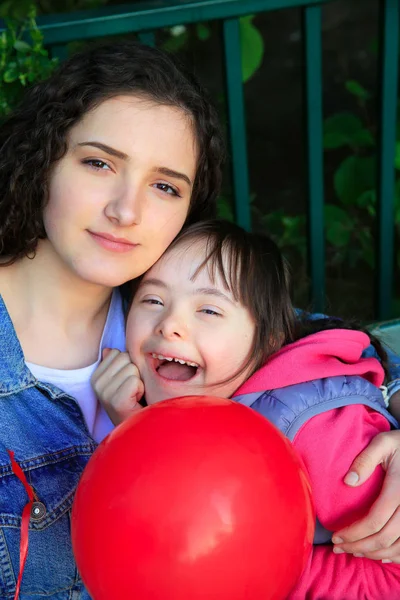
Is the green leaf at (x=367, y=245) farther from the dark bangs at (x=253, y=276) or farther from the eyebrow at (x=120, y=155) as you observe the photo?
the eyebrow at (x=120, y=155)

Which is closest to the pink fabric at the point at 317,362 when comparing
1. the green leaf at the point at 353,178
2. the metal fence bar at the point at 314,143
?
the metal fence bar at the point at 314,143

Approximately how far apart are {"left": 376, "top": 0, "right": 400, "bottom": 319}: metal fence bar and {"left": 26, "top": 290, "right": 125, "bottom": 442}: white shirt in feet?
4.11

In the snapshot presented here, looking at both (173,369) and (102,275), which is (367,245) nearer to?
(173,369)

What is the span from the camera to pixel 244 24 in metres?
2.78

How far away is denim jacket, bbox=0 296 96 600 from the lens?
1589mm

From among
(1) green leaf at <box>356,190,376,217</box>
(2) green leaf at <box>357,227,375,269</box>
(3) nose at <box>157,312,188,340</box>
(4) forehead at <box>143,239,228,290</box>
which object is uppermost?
(4) forehead at <box>143,239,228,290</box>

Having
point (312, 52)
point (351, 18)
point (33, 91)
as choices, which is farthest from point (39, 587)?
point (351, 18)

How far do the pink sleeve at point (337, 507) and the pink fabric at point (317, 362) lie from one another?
0.12 m

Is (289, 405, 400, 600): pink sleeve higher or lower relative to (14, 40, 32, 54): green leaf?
lower

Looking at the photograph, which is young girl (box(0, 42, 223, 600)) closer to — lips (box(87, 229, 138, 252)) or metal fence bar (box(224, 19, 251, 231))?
lips (box(87, 229, 138, 252))

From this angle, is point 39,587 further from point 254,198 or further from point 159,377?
point 254,198

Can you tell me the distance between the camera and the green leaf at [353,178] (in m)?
3.20

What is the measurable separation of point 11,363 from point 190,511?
730mm

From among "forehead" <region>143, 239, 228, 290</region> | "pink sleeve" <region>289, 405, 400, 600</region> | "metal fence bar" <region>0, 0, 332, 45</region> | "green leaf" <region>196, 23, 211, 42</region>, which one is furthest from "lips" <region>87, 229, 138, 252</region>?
"green leaf" <region>196, 23, 211, 42</region>
